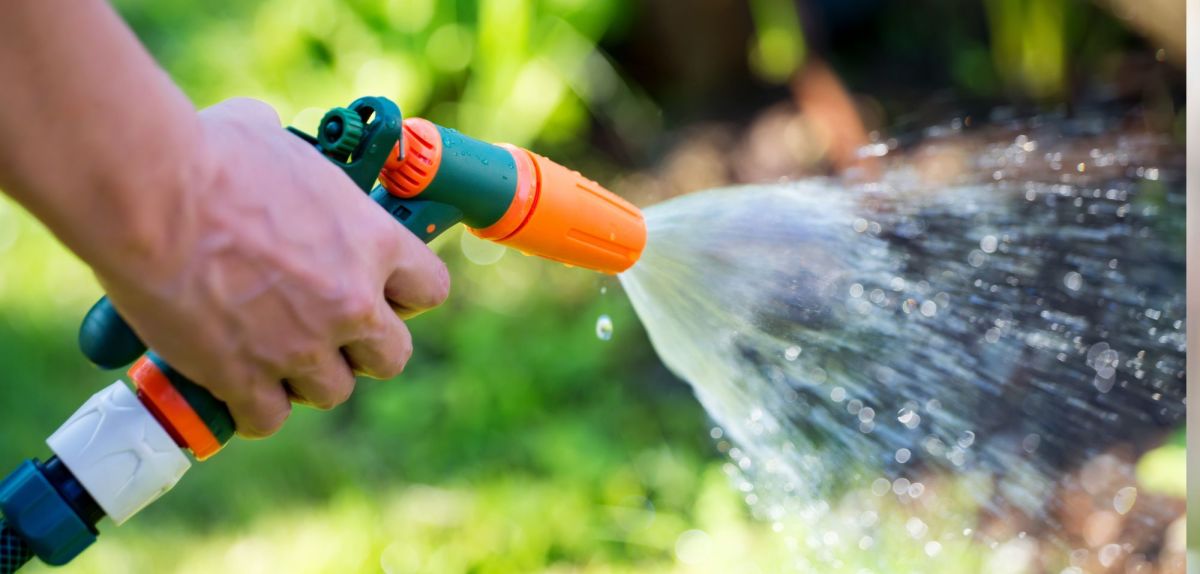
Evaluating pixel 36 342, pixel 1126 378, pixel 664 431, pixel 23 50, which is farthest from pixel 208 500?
pixel 1126 378

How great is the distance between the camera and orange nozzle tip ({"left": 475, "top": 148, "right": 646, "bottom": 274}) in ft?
Result: 4.25

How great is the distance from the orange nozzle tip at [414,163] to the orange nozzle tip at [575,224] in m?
0.13

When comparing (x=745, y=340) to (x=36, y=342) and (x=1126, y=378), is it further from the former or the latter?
(x=36, y=342)

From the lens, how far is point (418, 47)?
3.07m

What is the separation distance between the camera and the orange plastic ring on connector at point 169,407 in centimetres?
109

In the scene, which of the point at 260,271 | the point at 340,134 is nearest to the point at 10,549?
the point at 260,271

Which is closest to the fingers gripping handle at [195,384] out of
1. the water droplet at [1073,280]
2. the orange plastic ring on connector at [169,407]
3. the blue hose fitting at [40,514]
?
the orange plastic ring on connector at [169,407]

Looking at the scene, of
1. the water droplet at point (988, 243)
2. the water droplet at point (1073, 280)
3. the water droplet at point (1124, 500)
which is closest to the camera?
the water droplet at point (1124, 500)

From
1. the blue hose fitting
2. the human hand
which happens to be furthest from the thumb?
the blue hose fitting

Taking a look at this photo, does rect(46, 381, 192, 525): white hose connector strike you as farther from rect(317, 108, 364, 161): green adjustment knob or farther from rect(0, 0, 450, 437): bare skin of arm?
rect(317, 108, 364, 161): green adjustment knob

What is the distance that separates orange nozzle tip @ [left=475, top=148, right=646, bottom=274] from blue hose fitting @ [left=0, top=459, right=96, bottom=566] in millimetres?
535

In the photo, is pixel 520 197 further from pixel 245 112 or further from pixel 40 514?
pixel 40 514

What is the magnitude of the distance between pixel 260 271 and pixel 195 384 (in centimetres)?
18

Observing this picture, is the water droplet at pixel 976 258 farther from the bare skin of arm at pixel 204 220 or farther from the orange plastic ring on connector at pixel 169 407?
the orange plastic ring on connector at pixel 169 407
